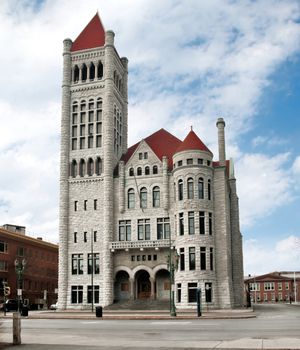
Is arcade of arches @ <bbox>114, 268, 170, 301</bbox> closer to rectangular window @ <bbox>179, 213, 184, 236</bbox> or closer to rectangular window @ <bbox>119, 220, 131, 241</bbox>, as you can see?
rectangular window @ <bbox>119, 220, 131, 241</bbox>

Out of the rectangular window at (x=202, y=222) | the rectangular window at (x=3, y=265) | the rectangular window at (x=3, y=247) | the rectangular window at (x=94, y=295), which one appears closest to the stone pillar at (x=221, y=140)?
the rectangular window at (x=202, y=222)

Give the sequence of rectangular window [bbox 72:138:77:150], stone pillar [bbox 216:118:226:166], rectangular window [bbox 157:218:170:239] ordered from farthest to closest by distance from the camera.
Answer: rectangular window [bbox 72:138:77:150]
stone pillar [bbox 216:118:226:166]
rectangular window [bbox 157:218:170:239]

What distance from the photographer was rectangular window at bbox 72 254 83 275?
66.6 m

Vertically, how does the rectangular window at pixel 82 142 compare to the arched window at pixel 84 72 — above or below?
below

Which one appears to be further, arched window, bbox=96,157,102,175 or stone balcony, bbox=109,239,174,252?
arched window, bbox=96,157,102,175

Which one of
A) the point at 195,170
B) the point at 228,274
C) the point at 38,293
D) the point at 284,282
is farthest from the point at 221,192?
the point at 284,282

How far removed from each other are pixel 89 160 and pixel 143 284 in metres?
18.0

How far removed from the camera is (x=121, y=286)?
218 ft

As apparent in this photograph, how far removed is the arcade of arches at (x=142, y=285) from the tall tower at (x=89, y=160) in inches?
92.2

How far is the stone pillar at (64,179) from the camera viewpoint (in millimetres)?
66562

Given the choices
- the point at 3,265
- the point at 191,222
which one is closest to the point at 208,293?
the point at 191,222

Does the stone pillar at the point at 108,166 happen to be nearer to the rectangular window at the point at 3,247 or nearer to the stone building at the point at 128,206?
the stone building at the point at 128,206

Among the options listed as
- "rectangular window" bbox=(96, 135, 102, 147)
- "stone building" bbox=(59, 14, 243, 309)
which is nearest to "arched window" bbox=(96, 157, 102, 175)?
"stone building" bbox=(59, 14, 243, 309)

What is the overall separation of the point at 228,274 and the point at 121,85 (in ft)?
107
